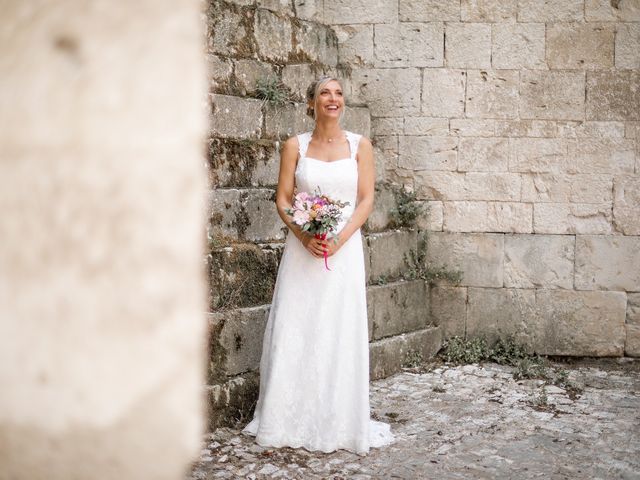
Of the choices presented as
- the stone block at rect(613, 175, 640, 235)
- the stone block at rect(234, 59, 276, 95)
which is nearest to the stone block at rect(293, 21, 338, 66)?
the stone block at rect(234, 59, 276, 95)

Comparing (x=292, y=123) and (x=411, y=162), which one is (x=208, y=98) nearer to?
(x=292, y=123)

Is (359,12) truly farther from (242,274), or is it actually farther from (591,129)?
(242,274)

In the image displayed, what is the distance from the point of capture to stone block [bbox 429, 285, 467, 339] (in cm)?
768

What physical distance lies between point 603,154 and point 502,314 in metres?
1.81

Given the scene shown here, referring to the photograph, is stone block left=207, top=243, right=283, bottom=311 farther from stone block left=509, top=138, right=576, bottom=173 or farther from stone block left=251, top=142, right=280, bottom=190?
Answer: stone block left=509, top=138, right=576, bottom=173

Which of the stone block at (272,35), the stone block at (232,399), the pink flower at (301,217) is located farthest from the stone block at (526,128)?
the stone block at (232,399)

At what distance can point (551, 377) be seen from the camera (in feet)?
22.7

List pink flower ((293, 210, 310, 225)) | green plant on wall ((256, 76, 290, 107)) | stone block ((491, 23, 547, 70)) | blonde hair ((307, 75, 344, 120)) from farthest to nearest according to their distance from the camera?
stone block ((491, 23, 547, 70)) → green plant on wall ((256, 76, 290, 107)) → blonde hair ((307, 75, 344, 120)) → pink flower ((293, 210, 310, 225))

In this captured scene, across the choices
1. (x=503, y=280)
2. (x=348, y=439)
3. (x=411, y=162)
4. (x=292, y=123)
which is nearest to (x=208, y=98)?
(x=292, y=123)

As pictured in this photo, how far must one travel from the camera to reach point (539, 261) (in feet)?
24.6

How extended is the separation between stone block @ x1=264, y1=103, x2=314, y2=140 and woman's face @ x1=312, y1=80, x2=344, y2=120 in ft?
5.44

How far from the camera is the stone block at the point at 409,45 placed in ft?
25.1

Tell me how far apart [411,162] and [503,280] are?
149cm

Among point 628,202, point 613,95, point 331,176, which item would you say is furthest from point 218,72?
point 628,202
